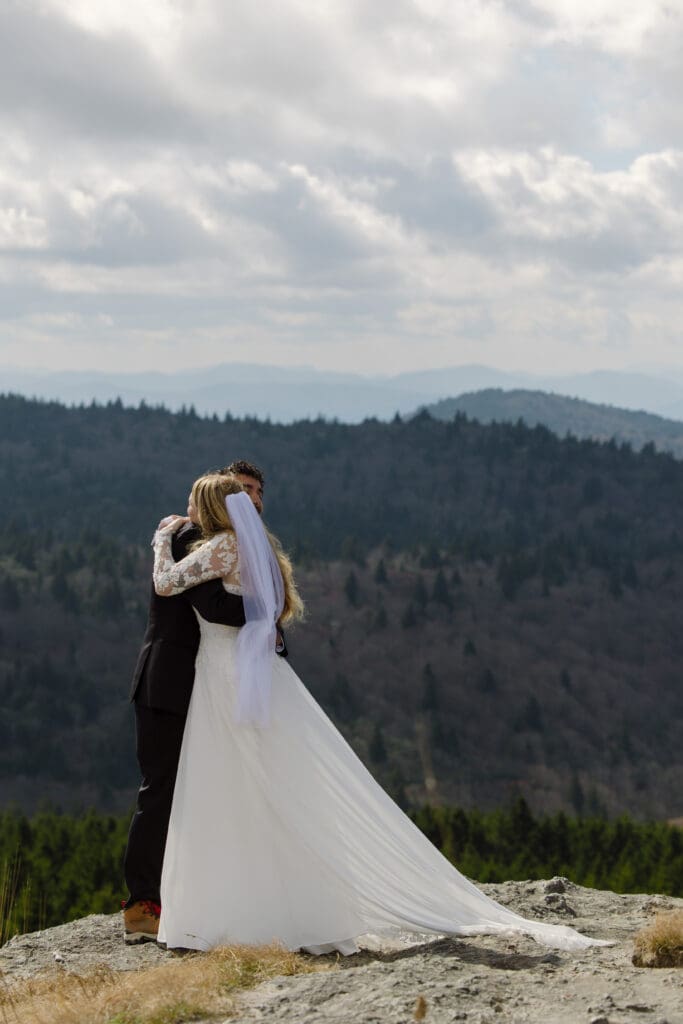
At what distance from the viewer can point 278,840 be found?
719 cm

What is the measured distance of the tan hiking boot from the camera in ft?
24.9

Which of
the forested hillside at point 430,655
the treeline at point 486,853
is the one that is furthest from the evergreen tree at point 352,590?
the treeline at point 486,853

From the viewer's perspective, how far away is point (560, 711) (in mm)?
121188

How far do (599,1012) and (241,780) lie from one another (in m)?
2.65

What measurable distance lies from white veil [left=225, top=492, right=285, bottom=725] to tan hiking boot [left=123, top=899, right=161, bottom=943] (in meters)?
1.49

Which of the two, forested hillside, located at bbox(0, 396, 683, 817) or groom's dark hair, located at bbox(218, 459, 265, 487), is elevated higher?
groom's dark hair, located at bbox(218, 459, 265, 487)

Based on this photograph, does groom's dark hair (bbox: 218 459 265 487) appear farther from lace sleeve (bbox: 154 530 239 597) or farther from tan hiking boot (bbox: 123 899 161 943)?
tan hiking boot (bbox: 123 899 161 943)

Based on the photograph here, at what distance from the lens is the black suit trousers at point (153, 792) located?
7.40m

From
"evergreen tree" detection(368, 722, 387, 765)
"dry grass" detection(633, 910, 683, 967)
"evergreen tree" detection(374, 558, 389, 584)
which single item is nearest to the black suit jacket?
"dry grass" detection(633, 910, 683, 967)

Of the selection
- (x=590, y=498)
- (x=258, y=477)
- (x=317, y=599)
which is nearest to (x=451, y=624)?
(x=317, y=599)

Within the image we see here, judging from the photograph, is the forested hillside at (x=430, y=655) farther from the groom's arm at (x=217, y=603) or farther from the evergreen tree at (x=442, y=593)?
the groom's arm at (x=217, y=603)

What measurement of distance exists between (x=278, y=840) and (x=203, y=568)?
5.76ft

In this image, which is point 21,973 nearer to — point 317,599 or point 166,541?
point 166,541

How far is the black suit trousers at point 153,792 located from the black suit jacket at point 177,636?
12cm
